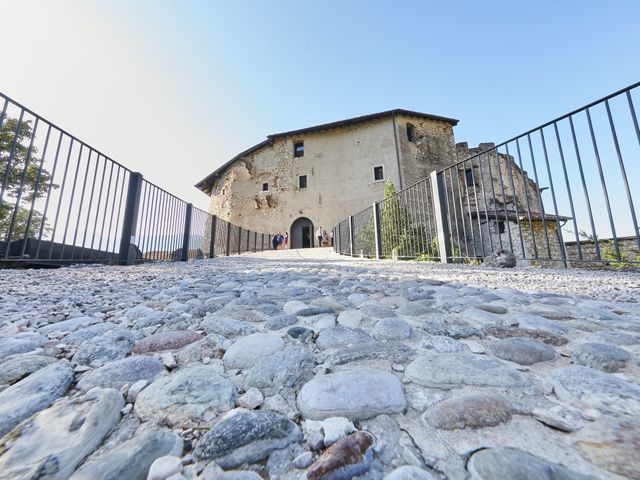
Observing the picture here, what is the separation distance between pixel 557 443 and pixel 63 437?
35.5 inches

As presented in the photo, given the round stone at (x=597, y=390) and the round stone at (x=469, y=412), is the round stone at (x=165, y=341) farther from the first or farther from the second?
the round stone at (x=597, y=390)

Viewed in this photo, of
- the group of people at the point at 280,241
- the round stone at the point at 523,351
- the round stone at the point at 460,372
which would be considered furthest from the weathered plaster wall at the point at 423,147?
the round stone at the point at 460,372

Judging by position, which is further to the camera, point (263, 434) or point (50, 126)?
point (50, 126)

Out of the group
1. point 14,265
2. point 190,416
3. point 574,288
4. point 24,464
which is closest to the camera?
point 24,464

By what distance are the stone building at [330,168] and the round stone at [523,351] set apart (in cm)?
1568

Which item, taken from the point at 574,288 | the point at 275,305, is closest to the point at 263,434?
the point at 275,305

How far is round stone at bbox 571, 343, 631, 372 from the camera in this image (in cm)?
76

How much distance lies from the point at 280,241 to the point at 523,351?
670 inches

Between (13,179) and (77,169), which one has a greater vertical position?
(13,179)

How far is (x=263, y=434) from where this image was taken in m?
0.51

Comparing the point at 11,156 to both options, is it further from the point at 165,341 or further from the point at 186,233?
the point at 186,233

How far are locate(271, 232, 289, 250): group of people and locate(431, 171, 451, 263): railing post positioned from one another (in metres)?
Answer: 13.8

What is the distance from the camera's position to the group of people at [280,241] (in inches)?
684

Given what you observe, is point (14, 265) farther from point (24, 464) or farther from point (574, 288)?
point (574, 288)
